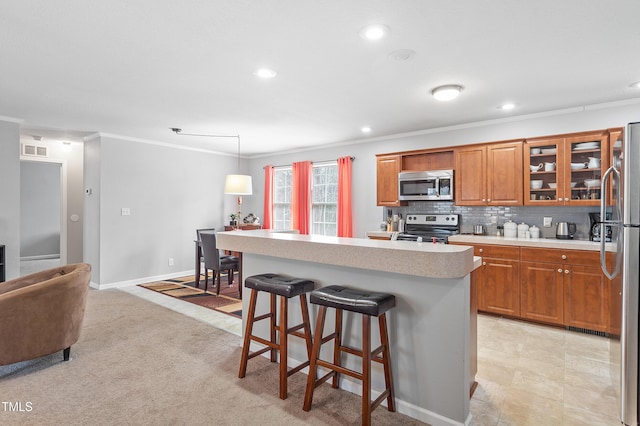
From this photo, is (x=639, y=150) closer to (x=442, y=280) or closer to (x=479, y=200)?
(x=442, y=280)

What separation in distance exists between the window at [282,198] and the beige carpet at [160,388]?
12.5ft

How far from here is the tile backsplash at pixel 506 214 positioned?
4.06 metres

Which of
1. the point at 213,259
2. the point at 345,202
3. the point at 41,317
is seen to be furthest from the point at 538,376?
the point at 213,259

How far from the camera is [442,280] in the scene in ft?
6.72

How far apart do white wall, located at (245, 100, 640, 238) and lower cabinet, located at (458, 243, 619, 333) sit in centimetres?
150

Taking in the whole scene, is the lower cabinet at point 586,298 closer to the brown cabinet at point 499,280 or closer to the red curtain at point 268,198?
the brown cabinet at point 499,280

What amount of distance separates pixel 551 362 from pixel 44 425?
12.3 ft

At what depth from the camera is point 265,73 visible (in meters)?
3.05

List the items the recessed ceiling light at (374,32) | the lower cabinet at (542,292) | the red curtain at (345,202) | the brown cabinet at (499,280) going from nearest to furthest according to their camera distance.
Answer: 1. the recessed ceiling light at (374,32)
2. the lower cabinet at (542,292)
3. the brown cabinet at (499,280)
4. the red curtain at (345,202)

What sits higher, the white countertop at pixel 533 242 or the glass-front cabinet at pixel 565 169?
the glass-front cabinet at pixel 565 169

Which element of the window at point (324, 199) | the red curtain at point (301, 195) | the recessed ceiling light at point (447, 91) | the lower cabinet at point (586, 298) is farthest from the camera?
the red curtain at point (301, 195)

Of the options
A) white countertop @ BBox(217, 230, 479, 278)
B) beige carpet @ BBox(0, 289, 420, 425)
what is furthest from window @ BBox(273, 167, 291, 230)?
white countertop @ BBox(217, 230, 479, 278)

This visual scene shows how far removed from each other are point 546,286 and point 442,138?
2.35 m

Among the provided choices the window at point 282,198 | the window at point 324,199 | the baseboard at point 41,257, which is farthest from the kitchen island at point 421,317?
the baseboard at point 41,257
